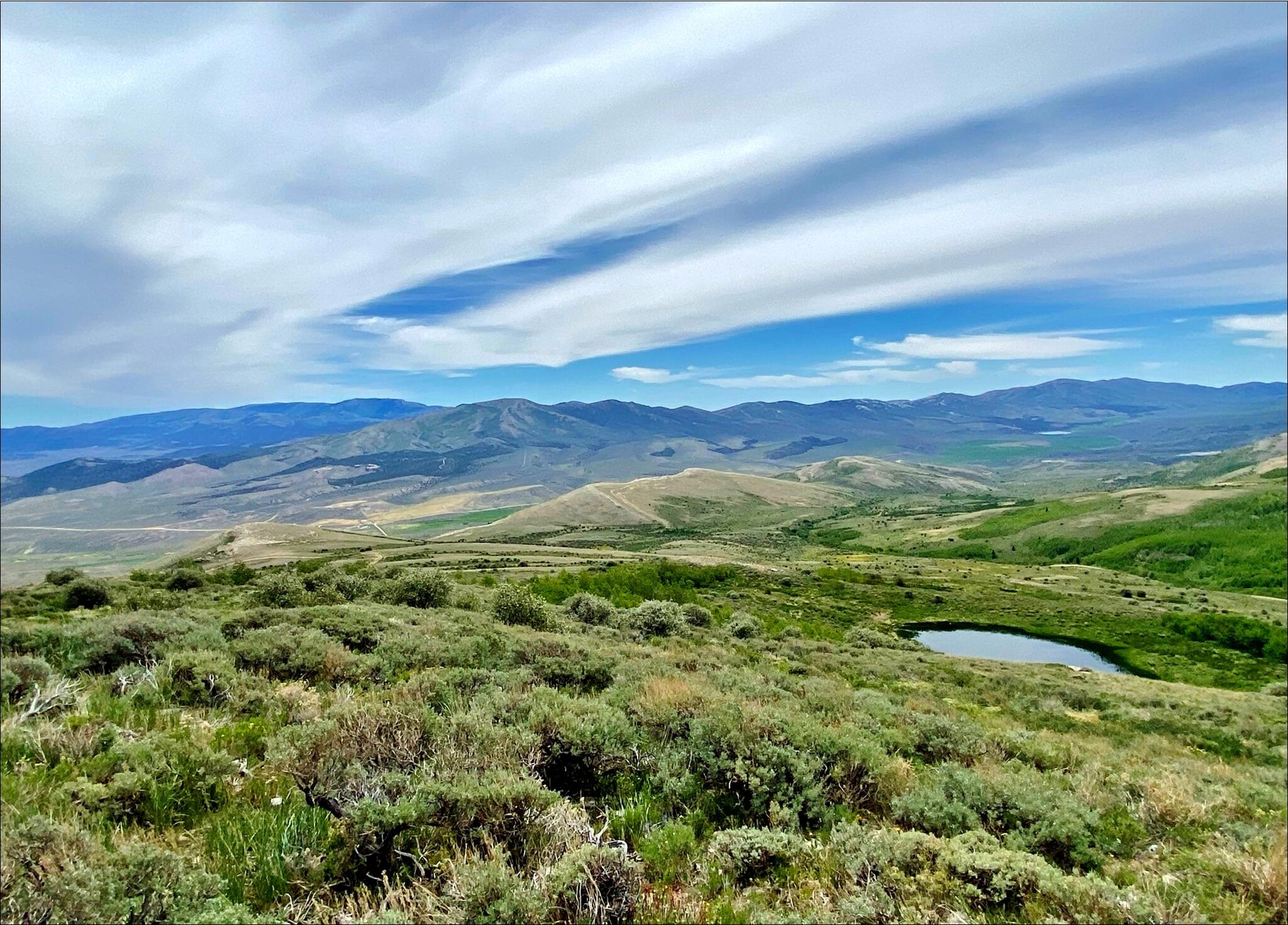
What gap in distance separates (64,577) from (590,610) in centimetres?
3225

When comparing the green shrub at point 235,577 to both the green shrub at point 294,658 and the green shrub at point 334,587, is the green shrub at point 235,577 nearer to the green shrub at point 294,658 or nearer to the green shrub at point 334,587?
the green shrub at point 334,587

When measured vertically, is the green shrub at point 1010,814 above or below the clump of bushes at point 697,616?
above

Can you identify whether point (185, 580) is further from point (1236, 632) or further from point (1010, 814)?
point (1236, 632)

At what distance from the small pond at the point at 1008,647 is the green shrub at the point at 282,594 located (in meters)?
47.1

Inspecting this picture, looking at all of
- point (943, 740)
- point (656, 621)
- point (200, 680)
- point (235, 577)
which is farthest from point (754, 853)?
point (235, 577)

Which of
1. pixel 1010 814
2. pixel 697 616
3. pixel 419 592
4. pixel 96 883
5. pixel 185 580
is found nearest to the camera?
pixel 96 883

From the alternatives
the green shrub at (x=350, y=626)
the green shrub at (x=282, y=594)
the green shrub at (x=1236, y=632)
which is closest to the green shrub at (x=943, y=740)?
the green shrub at (x=350, y=626)

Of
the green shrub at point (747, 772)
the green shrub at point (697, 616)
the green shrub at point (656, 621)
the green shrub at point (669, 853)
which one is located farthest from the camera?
the green shrub at point (697, 616)

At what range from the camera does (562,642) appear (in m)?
12.1

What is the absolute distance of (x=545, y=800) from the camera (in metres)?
4.52

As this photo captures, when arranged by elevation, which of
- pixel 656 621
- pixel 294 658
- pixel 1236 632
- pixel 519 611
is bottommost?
pixel 1236 632

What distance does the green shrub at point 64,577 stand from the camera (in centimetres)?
3269

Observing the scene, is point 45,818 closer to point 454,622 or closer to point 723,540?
point 454,622

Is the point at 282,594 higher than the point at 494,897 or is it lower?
lower
